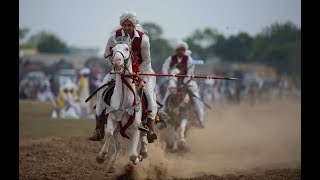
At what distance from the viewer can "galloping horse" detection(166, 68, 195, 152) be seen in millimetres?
→ 20531

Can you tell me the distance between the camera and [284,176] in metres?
14.8

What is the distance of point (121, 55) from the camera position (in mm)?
13000

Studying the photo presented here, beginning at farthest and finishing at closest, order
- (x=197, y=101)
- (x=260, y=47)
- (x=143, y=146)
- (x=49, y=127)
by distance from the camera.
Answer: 1. (x=260, y=47)
2. (x=49, y=127)
3. (x=197, y=101)
4. (x=143, y=146)

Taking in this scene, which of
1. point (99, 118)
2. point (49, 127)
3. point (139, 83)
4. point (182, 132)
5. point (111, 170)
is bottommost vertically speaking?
point (111, 170)

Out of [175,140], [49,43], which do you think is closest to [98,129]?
[175,140]

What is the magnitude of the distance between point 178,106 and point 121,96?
24.7 ft

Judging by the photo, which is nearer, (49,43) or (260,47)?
(260,47)

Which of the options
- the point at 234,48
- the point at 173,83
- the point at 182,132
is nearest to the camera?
the point at 182,132

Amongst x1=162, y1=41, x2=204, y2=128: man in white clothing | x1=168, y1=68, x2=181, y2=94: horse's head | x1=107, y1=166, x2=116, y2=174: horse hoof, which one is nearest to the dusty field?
x1=107, y1=166, x2=116, y2=174: horse hoof

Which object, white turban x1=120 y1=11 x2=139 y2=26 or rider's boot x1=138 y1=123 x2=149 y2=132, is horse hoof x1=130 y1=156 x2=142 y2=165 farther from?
white turban x1=120 y1=11 x2=139 y2=26

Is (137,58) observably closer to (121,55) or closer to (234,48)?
(121,55)

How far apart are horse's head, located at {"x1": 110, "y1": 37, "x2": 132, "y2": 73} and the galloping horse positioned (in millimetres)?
7088

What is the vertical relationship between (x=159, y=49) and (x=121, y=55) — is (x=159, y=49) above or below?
above

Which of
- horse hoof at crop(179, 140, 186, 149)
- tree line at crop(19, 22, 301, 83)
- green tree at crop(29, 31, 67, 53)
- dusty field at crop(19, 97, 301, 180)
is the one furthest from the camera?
green tree at crop(29, 31, 67, 53)
